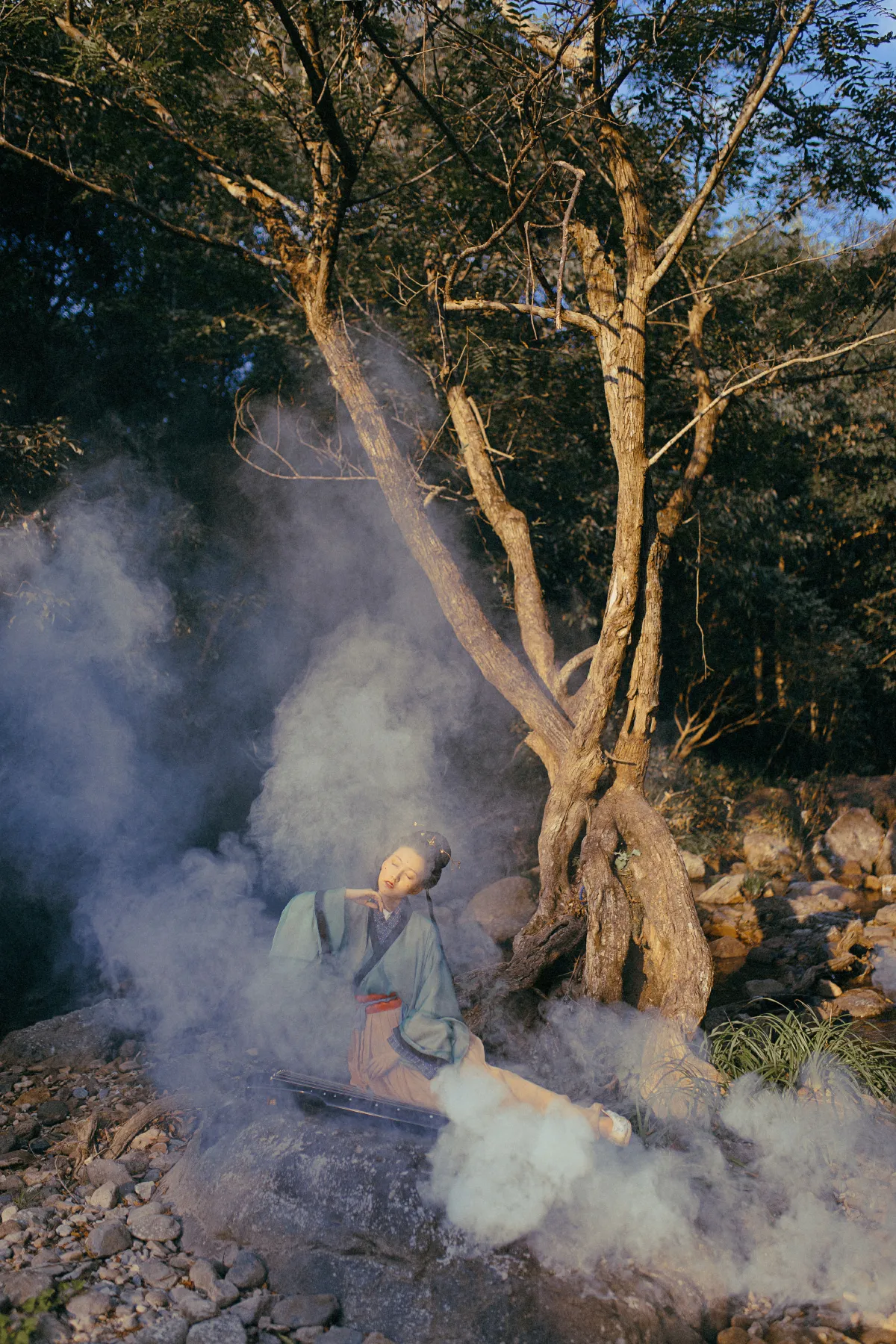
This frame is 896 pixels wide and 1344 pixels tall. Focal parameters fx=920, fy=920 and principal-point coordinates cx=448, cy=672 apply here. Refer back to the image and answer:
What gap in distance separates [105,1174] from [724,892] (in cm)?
620

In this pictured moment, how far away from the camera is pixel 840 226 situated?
6.67 meters

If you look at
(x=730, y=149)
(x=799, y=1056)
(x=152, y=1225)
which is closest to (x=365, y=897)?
(x=152, y=1225)

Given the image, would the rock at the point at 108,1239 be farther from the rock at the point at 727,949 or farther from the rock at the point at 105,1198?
the rock at the point at 727,949

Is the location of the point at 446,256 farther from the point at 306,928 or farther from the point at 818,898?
the point at 818,898

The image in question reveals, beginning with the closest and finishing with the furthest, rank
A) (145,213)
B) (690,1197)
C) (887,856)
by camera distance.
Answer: (690,1197)
(145,213)
(887,856)

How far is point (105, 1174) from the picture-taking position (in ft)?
11.7

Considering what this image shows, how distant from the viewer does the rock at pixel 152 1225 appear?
124 inches

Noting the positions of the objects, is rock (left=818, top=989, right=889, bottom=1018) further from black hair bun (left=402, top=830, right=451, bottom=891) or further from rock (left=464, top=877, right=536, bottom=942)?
black hair bun (left=402, top=830, right=451, bottom=891)

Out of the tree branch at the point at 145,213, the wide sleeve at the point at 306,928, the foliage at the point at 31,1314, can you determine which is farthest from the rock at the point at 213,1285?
the tree branch at the point at 145,213

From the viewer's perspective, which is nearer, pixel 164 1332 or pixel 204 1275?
pixel 164 1332

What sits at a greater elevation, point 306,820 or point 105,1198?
point 306,820

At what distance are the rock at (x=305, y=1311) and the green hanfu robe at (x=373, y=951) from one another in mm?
827

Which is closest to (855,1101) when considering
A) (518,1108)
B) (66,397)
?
(518,1108)

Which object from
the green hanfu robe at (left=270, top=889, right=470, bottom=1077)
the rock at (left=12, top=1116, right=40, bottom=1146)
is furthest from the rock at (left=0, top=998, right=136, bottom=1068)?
the green hanfu robe at (left=270, top=889, right=470, bottom=1077)
